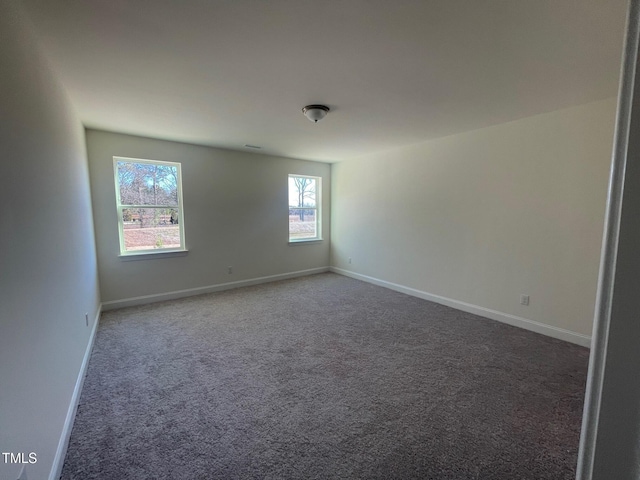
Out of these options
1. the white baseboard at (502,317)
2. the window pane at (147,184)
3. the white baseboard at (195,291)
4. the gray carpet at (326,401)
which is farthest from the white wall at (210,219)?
the white baseboard at (502,317)

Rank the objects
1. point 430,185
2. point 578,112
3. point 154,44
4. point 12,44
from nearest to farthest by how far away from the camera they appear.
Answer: point 12,44 < point 154,44 < point 578,112 < point 430,185

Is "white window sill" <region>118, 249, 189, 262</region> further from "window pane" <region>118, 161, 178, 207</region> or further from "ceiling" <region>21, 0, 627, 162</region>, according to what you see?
"ceiling" <region>21, 0, 627, 162</region>

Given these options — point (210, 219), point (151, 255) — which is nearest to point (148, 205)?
point (151, 255)

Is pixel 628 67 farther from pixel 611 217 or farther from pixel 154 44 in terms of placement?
pixel 154 44

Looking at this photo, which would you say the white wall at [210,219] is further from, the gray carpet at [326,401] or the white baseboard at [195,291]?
the gray carpet at [326,401]

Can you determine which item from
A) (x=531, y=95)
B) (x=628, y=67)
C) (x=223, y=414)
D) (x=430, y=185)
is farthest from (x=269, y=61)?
(x=430, y=185)

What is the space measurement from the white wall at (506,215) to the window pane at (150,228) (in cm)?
328

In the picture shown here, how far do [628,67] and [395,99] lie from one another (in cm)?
258

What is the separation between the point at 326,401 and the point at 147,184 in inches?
149

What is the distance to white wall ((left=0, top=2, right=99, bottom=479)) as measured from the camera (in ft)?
3.87

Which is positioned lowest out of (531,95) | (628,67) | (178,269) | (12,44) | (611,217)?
(178,269)

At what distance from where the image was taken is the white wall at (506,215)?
112 inches

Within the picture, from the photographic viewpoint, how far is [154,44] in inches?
71.9

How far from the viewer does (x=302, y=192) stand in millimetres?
5840
